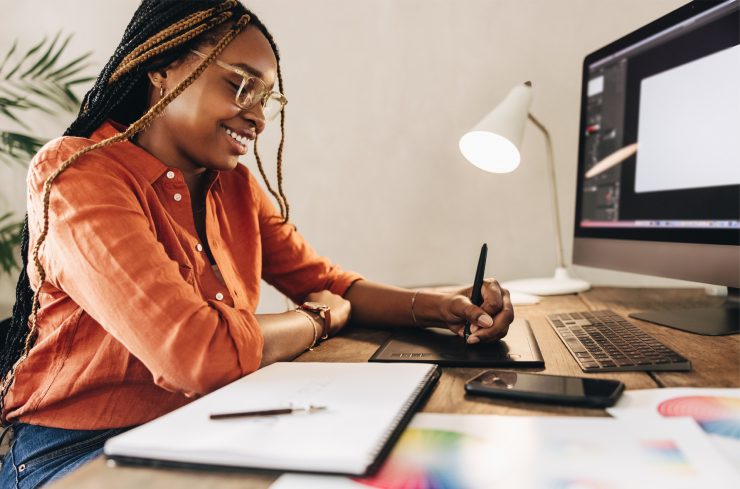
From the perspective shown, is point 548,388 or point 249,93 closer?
point 548,388

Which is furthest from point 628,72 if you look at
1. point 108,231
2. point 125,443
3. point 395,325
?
point 125,443

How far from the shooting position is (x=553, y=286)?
57.2 inches

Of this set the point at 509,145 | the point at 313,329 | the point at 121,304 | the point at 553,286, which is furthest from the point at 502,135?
the point at 121,304

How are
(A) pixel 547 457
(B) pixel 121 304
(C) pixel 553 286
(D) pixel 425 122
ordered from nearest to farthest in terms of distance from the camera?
(A) pixel 547 457 < (B) pixel 121 304 < (C) pixel 553 286 < (D) pixel 425 122

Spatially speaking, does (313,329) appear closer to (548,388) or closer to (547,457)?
(548,388)

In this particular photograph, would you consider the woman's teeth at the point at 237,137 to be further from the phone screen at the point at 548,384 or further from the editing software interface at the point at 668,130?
the editing software interface at the point at 668,130

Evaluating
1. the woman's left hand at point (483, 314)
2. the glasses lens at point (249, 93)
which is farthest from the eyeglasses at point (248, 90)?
the woman's left hand at point (483, 314)

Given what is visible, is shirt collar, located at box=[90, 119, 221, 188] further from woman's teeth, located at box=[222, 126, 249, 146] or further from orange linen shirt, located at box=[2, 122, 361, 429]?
woman's teeth, located at box=[222, 126, 249, 146]

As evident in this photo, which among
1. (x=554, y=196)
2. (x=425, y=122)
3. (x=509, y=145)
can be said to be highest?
(x=425, y=122)

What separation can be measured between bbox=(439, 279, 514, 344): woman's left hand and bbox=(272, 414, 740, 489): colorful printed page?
36 centimetres

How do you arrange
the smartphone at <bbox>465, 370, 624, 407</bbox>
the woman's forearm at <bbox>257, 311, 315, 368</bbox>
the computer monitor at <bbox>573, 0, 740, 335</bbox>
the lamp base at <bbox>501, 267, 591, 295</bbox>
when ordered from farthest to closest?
the lamp base at <bbox>501, 267, 591, 295</bbox>, the computer monitor at <bbox>573, 0, 740, 335</bbox>, the woman's forearm at <bbox>257, 311, 315, 368</bbox>, the smartphone at <bbox>465, 370, 624, 407</bbox>

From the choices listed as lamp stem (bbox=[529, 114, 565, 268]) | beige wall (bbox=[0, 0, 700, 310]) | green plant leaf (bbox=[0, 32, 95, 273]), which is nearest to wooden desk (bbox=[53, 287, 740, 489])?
lamp stem (bbox=[529, 114, 565, 268])

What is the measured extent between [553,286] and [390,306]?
54 cm

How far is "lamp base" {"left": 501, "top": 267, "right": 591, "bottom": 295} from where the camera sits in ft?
4.67
